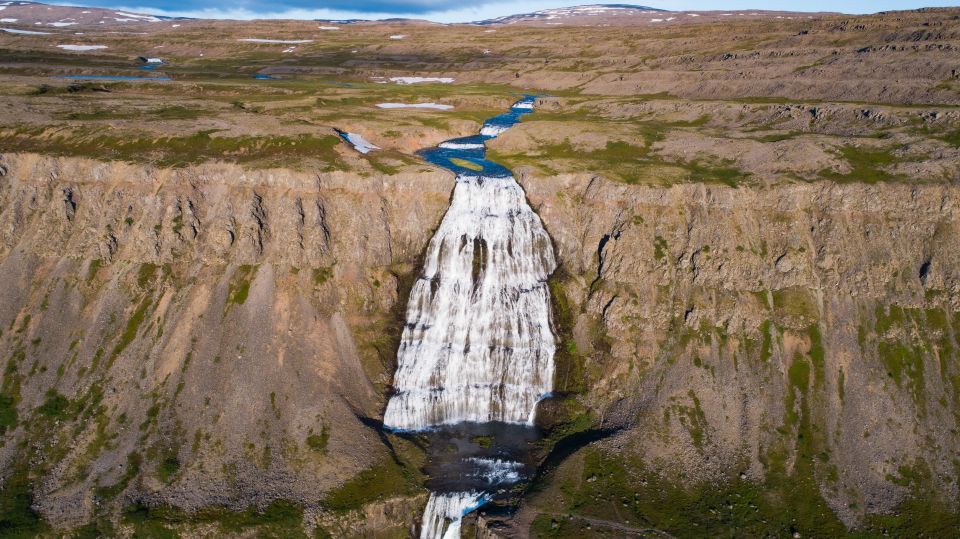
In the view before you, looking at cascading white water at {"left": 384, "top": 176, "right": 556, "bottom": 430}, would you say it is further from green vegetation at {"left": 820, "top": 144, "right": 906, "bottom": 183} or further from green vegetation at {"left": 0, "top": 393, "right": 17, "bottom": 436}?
green vegetation at {"left": 820, "top": 144, "right": 906, "bottom": 183}

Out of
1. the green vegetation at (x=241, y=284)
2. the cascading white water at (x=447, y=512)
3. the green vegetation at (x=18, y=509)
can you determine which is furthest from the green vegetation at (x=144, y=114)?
the cascading white water at (x=447, y=512)

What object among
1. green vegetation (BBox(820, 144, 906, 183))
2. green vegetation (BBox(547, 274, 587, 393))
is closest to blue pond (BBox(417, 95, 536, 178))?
green vegetation (BBox(547, 274, 587, 393))

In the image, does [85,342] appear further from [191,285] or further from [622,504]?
[622,504]

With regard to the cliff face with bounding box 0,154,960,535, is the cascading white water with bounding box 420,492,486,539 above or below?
below

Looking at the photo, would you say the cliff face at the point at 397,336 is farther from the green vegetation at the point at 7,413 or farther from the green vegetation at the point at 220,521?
the green vegetation at the point at 220,521

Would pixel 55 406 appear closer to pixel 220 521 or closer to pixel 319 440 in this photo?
pixel 220 521

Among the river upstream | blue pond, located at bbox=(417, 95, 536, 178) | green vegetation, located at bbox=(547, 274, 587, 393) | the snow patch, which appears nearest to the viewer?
the river upstream

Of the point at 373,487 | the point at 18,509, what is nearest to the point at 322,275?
the point at 373,487
